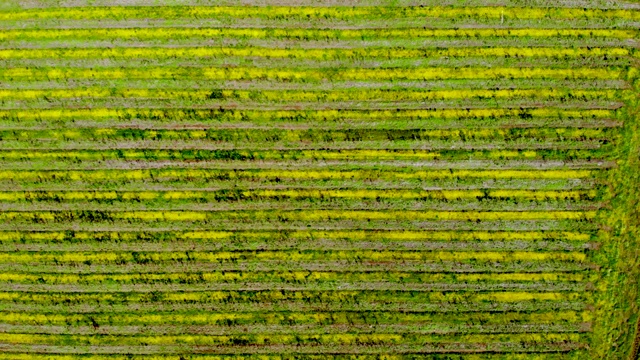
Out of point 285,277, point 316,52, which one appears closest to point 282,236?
point 285,277

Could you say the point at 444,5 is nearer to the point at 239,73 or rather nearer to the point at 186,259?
the point at 239,73

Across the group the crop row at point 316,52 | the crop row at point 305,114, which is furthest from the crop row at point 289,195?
the crop row at point 316,52

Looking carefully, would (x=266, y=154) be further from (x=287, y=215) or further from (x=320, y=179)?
(x=287, y=215)

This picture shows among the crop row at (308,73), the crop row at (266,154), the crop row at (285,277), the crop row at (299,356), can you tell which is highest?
the crop row at (308,73)

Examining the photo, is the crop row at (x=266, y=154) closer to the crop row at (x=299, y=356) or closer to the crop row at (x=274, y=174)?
the crop row at (x=274, y=174)

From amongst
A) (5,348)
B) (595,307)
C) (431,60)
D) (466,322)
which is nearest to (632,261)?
(595,307)

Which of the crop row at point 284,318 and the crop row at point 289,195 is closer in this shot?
the crop row at point 289,195

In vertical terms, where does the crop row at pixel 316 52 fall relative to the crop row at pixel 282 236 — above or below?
above

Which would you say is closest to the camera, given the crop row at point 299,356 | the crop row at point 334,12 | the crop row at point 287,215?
the crop row at point 334,12

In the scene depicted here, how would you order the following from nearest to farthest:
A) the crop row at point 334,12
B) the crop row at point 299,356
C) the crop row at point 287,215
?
the crop row at point 334,12, the crop row at point 287,215, the crop row at point 299,356
